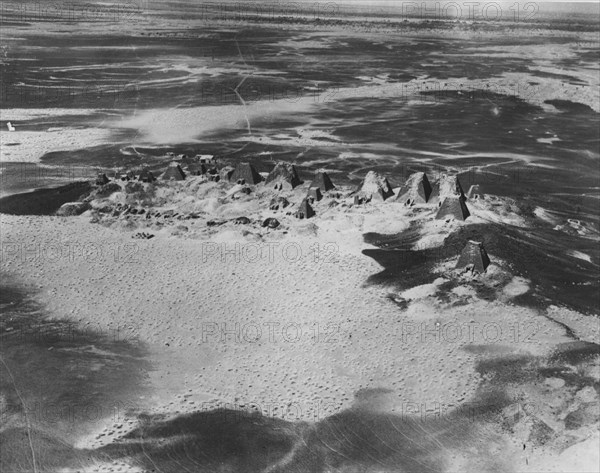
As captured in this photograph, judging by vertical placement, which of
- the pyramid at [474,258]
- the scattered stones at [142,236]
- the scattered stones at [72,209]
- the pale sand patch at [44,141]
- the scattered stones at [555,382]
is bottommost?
the scattered stones at [555,382]

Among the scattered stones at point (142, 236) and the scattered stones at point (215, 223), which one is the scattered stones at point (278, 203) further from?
the scattered stones at point (142, 236)

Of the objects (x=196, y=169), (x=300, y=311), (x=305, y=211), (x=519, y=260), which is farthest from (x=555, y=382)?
(x=196, y=169)

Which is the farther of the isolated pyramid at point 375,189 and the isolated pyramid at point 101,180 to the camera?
the isolated pyramid at point 101,180

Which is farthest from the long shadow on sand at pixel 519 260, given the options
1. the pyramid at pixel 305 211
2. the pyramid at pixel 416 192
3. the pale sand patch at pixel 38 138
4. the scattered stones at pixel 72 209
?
the pale sand patch at pixel 38 138

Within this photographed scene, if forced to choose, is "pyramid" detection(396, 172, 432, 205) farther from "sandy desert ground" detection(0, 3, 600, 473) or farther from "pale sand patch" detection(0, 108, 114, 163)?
"pale sand patch" detection(0, 108, 114, 163)

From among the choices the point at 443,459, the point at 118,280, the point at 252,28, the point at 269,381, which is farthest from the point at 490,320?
the point at 252,28

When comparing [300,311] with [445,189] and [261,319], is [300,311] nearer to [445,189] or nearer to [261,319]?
[261,319]
